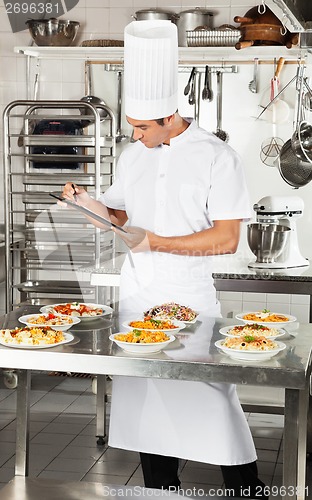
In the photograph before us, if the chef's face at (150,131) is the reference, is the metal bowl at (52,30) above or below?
above

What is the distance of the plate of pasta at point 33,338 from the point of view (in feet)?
8.07

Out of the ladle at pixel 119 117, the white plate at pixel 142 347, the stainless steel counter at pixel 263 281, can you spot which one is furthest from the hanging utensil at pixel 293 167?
the white plate at pixel 142 347

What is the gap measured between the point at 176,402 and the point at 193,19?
10.1 ft

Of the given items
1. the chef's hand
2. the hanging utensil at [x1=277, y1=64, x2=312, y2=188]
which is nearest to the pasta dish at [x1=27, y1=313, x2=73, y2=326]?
the chef's hand

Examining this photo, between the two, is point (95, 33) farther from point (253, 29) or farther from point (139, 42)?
point (139, 42)

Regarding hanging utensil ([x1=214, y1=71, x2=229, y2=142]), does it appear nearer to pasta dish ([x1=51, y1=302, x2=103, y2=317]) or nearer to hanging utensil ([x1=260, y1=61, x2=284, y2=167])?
hanging utensil ([x1=260, y1=61, x2=284, y2=167])

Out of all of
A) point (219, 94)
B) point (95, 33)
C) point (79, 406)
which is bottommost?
point (79, 406)

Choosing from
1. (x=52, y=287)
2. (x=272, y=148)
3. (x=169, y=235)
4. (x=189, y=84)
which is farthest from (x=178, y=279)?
(x=189, y=84)

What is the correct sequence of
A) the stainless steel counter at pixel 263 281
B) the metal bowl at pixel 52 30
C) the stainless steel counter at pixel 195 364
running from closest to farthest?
the stainless steel counter at pixel 195 364 < the stainless steel counter at pixel 263 281 < the metal bowl at pixel 52 30

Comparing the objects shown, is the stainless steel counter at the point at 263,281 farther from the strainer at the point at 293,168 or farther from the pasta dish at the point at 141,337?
the pasta dish at the point at 141,337

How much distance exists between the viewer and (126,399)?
3.06 metres

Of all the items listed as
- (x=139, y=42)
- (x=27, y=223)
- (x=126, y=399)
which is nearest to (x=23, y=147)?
(x=27, y=223)

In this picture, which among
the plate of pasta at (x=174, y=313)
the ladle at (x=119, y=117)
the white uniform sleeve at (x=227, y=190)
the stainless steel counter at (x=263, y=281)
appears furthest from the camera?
the ladle at (x=119, y=117)

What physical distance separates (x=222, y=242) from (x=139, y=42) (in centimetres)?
88
